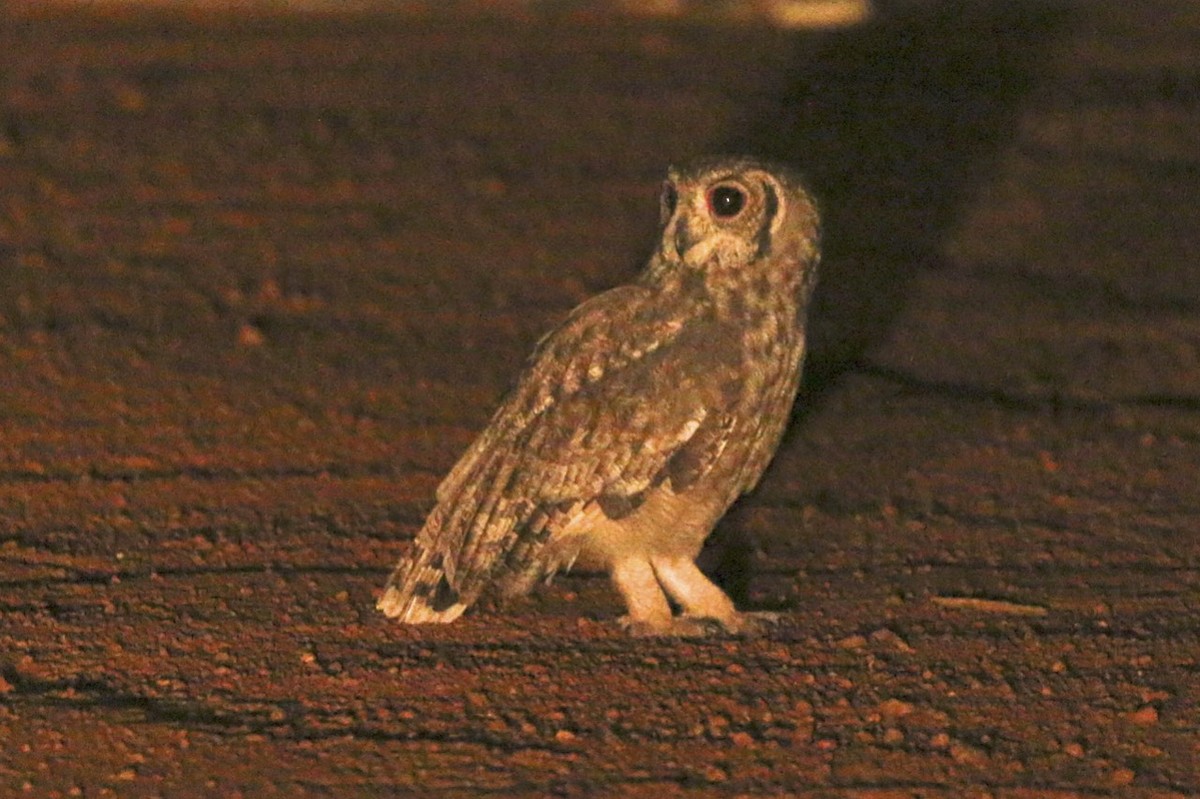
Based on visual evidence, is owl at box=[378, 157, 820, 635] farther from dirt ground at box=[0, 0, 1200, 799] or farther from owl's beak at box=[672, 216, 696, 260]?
dirt ground at box=[0, 0, 1200, 799]

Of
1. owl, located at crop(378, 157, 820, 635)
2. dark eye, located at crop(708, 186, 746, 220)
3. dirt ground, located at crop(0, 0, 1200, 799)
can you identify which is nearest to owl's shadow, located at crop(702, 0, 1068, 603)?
dirt ground, located at crop(0, 0, 1200, 799)

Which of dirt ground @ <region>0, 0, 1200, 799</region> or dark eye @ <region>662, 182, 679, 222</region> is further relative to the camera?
dark eye @ <region>662, 182, 679, 222</region>

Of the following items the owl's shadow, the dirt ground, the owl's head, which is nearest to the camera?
the dirt ground

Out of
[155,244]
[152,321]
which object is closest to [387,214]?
[155,244]

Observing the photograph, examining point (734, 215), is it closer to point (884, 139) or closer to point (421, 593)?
point (421, 593)

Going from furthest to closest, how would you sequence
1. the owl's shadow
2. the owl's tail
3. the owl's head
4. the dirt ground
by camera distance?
1. the owl's shadow
2. the owl's tail
3. the owl's head
4. the dirt ground

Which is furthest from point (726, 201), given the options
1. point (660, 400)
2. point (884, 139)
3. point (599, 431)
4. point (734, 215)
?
point (884, 139)

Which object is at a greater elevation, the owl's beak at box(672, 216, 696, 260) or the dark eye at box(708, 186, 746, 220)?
the dark eye at box(708, 186, 746, 220)
